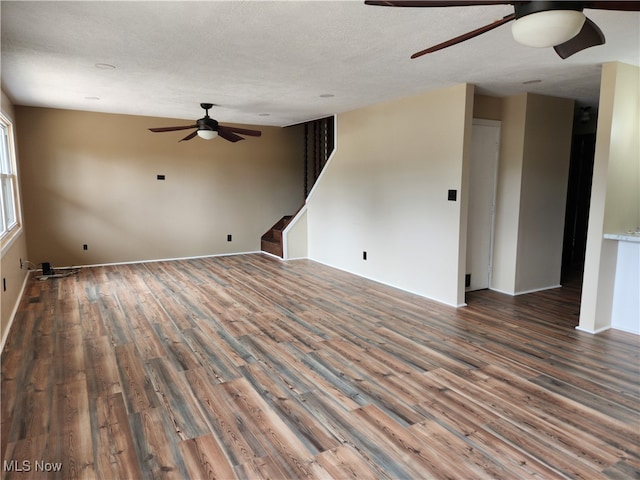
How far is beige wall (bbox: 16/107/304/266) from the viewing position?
6102 millimetres

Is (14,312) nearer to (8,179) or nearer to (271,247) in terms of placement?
(8,179)

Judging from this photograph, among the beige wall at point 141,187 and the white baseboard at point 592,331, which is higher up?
the beige wall at point 141,187

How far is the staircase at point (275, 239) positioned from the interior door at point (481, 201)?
3.43 metres

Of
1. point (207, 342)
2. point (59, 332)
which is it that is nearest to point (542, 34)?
point (207, 342)

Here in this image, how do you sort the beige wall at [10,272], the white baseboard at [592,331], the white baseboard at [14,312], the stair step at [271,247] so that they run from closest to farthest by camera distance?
the white baseboard at [14,312]
the beige wall at [10,272]
the white baseboard at [592,331]
the stair step at [271,247]

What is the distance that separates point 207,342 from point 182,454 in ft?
4.88

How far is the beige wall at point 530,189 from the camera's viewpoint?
4793 millimetres

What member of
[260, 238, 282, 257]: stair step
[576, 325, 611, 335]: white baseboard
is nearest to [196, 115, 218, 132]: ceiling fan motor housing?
[260, 238, 282, 257]: stair step

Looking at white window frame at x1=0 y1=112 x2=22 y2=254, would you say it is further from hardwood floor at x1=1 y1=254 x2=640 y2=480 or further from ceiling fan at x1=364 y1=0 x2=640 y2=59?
ceiling fan at x1=364 y1=0 x2=640 y2=59

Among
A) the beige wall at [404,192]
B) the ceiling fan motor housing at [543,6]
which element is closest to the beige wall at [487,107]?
the beige wall at [404,192]

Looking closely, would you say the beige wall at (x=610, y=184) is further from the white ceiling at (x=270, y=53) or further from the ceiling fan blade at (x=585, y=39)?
the ceiling fan blade at (x=585, y=39)

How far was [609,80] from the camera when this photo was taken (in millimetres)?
3477

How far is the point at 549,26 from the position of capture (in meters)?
1.73

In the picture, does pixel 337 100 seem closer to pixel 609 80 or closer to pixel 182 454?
pixel 609 80
